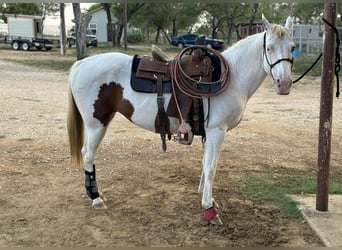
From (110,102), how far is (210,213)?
4.19 feet

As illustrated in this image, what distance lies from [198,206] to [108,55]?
61.7 inches

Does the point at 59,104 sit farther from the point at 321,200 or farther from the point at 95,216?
the point at 321,200

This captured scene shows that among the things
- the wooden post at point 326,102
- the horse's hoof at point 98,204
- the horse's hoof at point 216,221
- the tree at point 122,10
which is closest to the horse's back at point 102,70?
the horse's hoof at point 98,204

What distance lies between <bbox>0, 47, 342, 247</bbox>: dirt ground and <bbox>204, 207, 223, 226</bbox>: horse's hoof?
0.06m

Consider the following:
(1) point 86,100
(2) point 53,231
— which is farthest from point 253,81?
(2) point 53,231

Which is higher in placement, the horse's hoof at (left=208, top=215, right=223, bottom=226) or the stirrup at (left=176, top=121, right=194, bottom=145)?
the stirrup at (left=176, top=121, right=194, bottom=145)

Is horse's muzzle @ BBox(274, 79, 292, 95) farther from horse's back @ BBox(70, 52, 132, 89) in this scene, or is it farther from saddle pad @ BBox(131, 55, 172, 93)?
horse's back @ BBox(70, 52, 132, 89)

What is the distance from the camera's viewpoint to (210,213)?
3240 millimetres

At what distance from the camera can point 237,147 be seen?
5586mm

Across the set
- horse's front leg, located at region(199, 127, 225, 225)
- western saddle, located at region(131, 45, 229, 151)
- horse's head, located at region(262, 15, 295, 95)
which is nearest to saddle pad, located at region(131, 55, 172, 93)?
western saddle, located at region(131, 45, 229, 151)

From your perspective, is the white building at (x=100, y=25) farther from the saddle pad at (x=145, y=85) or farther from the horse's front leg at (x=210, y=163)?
Result: the horse's front leg at (x=210, y=163)

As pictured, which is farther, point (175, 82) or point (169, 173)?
point (169, 173)

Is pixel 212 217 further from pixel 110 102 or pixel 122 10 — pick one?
pixel 122 10

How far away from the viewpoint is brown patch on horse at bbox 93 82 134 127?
3447 millimetres
